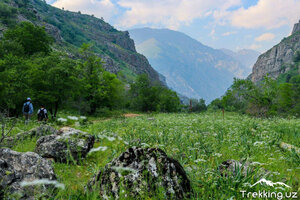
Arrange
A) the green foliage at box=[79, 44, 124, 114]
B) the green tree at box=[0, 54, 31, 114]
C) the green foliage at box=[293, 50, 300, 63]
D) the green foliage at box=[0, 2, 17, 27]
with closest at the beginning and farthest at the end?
the green tree at box=[0, 54, 31, 114]
the green foliage at box=[79, 44, 124, 114]
the green foliage at box=[0, 2, 17, 27]
the green foliage at box=[293, 50, 300, 63]

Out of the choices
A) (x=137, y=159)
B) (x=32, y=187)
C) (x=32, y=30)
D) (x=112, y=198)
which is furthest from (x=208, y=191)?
(x=32, y=30)

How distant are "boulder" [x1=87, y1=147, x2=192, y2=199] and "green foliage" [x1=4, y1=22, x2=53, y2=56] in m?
44.3

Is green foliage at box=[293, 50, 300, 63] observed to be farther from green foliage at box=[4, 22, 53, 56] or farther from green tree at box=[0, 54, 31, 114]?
green tree at box=[0, 54, 31, 114]

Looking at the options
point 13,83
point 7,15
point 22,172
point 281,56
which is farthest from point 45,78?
point 281,56

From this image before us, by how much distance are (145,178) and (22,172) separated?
2.49 m

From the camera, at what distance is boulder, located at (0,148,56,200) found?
320cm

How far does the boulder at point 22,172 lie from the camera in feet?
10.5

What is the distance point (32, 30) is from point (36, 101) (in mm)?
23181

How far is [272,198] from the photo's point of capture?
117 inches

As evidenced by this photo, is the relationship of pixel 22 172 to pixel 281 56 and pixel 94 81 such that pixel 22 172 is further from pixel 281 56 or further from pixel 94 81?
pixel 281 56

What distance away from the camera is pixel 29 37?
128 ft

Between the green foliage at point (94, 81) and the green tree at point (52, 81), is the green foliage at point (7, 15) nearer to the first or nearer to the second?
the green foliage at point (94, 81)

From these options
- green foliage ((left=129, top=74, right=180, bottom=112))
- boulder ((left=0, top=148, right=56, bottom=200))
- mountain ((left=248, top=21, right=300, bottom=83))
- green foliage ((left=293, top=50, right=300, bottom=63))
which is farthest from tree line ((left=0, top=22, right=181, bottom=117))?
mountain ((left=248, top=21, right=300, bottom=83))

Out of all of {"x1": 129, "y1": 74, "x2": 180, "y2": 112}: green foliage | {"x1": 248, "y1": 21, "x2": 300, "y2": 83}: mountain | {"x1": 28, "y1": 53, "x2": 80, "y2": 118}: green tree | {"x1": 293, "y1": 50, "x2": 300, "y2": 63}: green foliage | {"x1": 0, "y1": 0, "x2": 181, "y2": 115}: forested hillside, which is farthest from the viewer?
{"x1": 248, "y1": 21, "x2": 300, "y2": 83}: mountain
